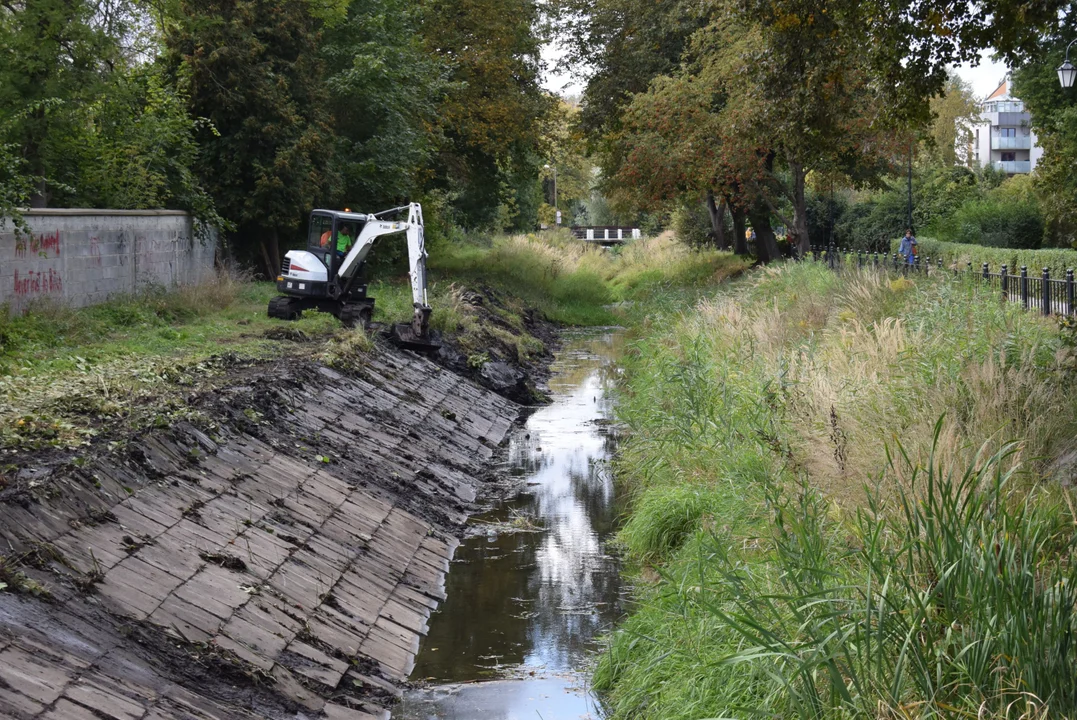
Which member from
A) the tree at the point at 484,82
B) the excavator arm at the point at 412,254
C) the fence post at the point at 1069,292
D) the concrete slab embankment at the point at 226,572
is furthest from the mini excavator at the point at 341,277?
the tree at the point at 484,82

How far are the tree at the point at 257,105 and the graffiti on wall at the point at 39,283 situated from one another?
9.76 meters

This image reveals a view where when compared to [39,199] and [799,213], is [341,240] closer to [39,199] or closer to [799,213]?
[39,199]

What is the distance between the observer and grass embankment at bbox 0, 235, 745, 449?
11.1 m

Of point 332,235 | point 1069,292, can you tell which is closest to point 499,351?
point 332,235

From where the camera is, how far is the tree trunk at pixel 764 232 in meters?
40.0

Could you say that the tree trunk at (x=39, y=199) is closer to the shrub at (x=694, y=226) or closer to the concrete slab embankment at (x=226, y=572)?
the concrete slab embankment at (x=226, y=572)

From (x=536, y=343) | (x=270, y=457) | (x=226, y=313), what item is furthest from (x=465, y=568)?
(x=536, y=343)

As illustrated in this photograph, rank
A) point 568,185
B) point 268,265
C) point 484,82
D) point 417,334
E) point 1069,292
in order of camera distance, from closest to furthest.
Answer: point 1069,292, point 417,334, point 268,265, point 484,82, point 568,185

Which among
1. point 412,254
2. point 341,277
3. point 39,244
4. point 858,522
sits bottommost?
point 858,522

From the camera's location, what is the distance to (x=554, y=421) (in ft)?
74.3

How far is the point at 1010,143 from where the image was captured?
100375mm

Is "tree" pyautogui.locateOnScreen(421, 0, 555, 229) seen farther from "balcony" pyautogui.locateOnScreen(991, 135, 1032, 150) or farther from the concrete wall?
"balcony" pyautogui.locateOnScreen(991, 135, 1032, 150)

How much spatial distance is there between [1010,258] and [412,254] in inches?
700

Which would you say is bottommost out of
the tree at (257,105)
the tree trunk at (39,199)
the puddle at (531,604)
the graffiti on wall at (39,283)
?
the puddle at (531,604)
